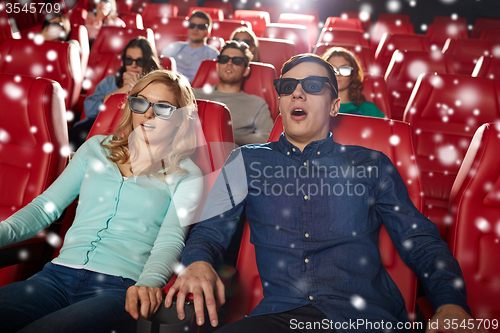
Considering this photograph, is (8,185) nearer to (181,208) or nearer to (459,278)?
(181,208)

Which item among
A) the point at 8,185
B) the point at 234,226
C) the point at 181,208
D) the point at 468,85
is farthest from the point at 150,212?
the point at 468,85

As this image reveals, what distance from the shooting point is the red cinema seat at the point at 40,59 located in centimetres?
260

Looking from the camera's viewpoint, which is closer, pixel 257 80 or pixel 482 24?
pixel 257 80

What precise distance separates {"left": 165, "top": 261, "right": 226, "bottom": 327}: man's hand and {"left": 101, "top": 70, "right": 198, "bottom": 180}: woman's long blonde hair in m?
0.39

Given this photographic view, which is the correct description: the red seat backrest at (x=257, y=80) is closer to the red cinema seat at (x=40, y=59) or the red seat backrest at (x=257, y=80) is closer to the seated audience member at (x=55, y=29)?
the red cinema seat at (x=40, y=59)

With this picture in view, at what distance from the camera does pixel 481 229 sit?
1.18 meters

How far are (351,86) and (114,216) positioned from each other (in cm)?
164

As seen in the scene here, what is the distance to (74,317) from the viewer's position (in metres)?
0.92

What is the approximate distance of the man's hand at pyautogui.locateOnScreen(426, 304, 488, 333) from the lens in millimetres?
842

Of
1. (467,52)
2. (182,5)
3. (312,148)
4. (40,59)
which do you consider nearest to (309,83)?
(312,148)

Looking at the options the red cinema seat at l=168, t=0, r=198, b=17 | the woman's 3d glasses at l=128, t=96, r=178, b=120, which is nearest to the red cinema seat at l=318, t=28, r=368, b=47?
the woman's 3d glasses at l=128, t=96, r=178, b=120

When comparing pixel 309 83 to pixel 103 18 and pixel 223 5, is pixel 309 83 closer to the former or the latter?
pixel 103 18

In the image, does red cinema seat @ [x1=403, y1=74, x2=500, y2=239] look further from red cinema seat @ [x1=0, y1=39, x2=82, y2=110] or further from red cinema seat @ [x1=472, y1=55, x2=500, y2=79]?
red cinema seat @ [x1=0, y1=39, x2=82, y2=110]

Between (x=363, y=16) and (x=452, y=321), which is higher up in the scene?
(x=363, y=16)
